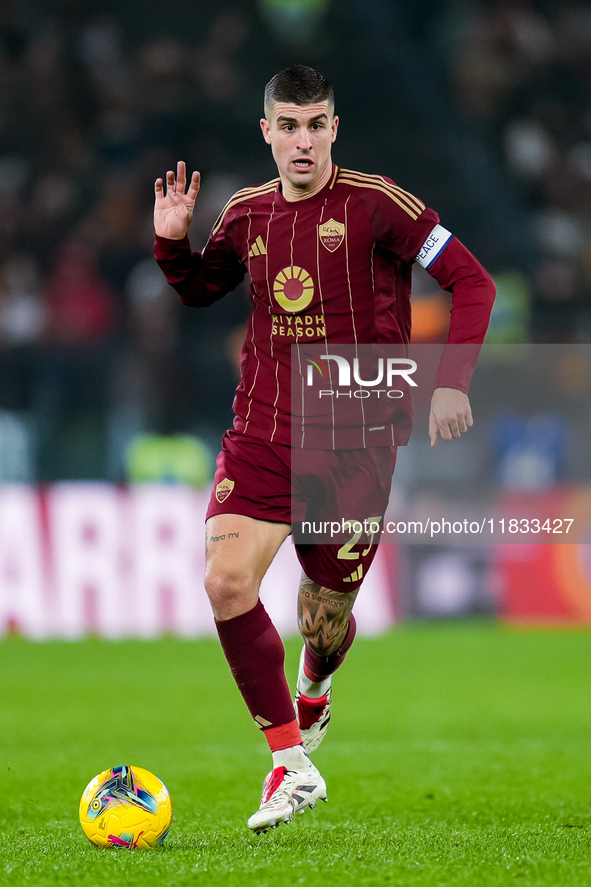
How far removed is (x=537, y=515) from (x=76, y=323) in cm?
453

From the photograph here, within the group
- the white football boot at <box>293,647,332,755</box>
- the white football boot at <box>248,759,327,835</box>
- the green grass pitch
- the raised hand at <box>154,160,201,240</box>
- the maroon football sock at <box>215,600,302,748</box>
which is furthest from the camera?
the white football boot at <box>293,647,332,755</box>

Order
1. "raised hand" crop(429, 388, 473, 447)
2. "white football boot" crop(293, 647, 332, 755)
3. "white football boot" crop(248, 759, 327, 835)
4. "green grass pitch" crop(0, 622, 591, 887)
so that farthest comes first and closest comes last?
"white football boot" crop(293, 647, 332, 755)
"raised hand" crop(429, 388, 473, 447)
"white football boot" crop(248, 759, 327, 835)
"green grass pitch" crop(0, 622, 591, 887)

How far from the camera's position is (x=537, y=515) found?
1048 centimetres

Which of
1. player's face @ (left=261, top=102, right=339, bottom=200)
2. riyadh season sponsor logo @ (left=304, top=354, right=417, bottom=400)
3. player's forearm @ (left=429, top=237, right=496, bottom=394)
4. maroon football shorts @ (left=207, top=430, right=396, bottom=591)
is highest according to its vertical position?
player's face @ (left=261, top=102, right=339, bottom=200)

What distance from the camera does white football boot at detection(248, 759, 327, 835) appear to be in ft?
11.9

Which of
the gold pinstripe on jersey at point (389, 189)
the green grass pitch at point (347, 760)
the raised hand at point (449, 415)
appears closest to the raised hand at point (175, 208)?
the gold pinstripe on jersey at point (389, 189)

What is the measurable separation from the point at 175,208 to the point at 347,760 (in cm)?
287

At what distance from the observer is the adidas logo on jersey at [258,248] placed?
4039 millimetres

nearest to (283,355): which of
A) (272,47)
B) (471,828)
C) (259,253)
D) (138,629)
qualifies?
(259,253)

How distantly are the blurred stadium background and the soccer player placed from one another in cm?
581

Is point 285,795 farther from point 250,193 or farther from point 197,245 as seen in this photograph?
point 197,245

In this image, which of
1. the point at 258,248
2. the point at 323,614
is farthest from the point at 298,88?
the point at 323,614

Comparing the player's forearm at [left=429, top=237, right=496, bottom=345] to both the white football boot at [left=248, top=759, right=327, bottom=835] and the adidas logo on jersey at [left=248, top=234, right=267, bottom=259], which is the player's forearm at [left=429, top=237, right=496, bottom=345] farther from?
the white football boot at [left=248, top=759, right=327, bottom=835]

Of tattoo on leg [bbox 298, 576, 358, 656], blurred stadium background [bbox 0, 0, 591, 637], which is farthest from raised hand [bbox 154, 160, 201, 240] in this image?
blurred stadium background [bbox 0, 0, 591, 637]
